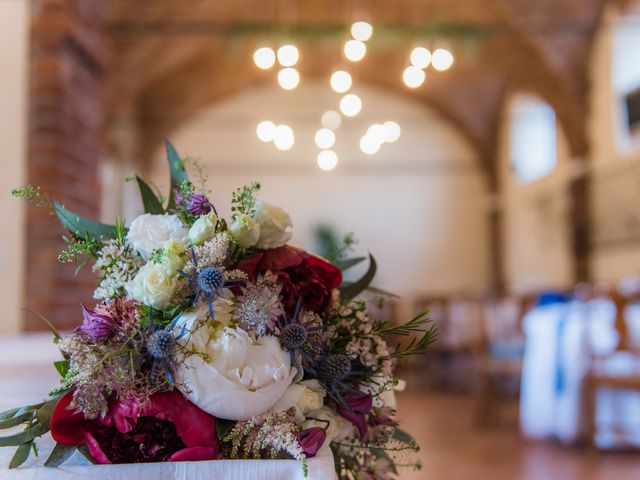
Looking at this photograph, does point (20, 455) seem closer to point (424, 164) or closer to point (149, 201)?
point (149, 201)

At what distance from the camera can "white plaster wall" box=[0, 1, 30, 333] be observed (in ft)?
13.4

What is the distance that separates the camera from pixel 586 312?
13.1 feet

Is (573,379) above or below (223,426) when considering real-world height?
below

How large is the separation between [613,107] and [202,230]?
9.16 m

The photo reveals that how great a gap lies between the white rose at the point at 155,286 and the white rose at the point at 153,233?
0.15ft

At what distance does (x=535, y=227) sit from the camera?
11.5 meters

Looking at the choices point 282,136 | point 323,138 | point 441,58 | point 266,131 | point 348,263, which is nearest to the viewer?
point 348,263

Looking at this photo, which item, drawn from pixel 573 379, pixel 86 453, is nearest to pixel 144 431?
pixel 86 453

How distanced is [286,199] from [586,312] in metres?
9.25

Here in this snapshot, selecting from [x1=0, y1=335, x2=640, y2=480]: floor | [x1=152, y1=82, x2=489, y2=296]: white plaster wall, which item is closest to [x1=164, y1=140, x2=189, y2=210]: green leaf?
[x1=0, y1=335, x2=640, y2=480]: floor

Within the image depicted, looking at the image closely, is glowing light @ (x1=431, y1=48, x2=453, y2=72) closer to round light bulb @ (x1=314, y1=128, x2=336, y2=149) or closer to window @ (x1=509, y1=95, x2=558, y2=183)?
round light bulb @ (x1=314, y1=128, x2=336, y2=149)

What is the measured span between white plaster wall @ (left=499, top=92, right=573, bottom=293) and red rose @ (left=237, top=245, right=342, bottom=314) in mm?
9549

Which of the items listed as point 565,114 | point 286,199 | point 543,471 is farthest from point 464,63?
point 543,471

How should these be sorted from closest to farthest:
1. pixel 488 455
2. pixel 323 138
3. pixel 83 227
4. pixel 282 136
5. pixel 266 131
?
pixel 83 227
pixel 488 455
pixel 282 136
pixel 266 131
pixel 323 138
